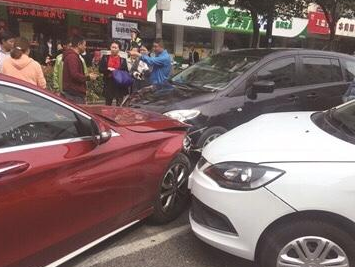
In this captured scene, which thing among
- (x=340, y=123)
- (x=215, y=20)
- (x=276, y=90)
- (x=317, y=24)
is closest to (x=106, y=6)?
(x=215, y=20)

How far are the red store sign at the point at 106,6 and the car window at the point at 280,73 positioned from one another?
10.2 m

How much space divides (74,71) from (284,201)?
4.27 metres

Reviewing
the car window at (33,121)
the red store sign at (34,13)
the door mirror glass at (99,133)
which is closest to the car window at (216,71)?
the door mirror glass at (99,133)

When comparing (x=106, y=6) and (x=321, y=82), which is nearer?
(x=321, y=82)

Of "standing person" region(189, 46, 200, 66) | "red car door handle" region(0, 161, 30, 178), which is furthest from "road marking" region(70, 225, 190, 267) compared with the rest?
"standing person" region(189, 46, 200, 66)

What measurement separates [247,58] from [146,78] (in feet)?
7.14

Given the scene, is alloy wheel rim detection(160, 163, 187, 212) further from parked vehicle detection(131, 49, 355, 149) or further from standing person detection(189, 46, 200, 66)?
standing person detection(189, 46, 200, 66)

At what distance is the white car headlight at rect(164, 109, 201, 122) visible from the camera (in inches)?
222

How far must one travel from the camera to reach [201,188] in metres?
3.55

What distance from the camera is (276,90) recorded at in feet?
21.1

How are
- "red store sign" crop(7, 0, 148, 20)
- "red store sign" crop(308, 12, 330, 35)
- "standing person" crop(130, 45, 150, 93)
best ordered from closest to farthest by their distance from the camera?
"standing person" crop(130, 45, 150, 93), "red store sign" crop(7, 0, 148, 20), "red store sign" crop(308, 12, 330, 35)

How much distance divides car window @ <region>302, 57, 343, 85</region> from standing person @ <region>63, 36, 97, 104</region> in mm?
2914

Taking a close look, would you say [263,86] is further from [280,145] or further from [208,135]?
[280,145]

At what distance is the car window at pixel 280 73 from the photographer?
249 inches
